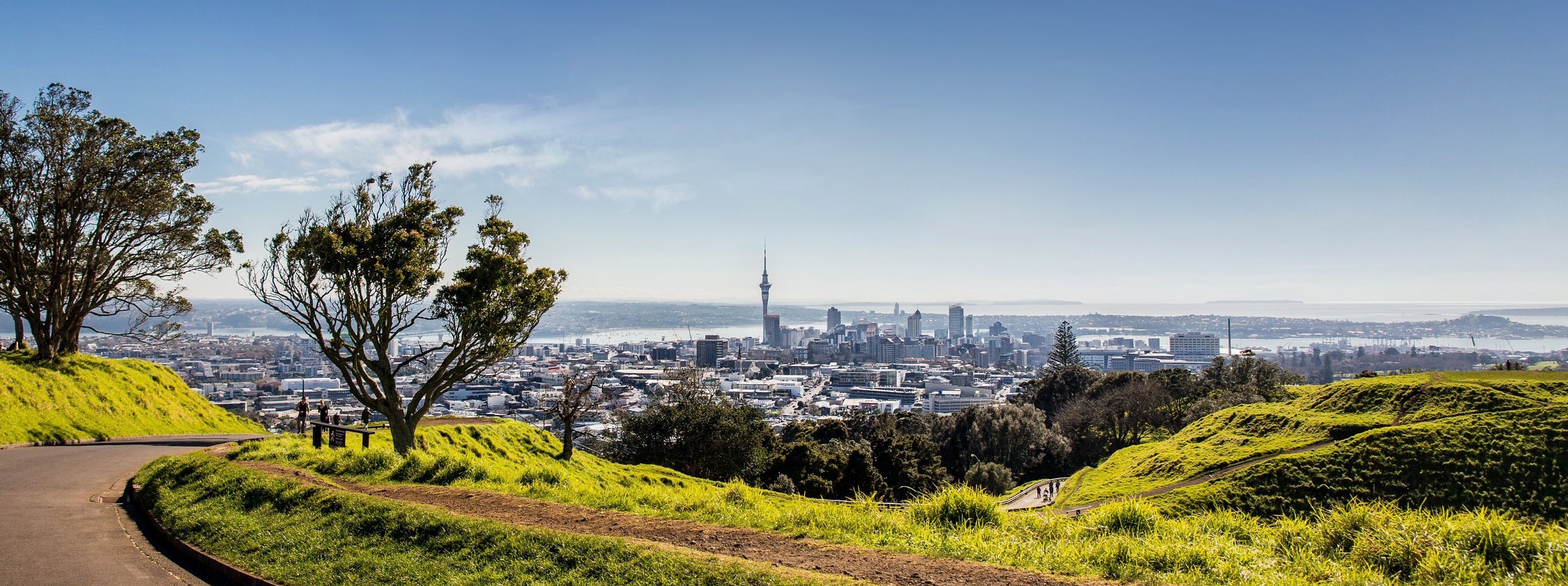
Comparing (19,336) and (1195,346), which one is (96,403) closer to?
(19,336)

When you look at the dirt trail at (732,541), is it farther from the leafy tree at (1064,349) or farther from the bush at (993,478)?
the leafy tree at (1064,349)

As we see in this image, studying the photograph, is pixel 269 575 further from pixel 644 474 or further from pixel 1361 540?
pixel 644 474

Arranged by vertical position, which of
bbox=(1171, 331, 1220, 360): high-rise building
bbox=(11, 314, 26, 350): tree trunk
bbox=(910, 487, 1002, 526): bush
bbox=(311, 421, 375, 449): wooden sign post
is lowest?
bbox=(1171, 331, 1220, 360): high-rise building

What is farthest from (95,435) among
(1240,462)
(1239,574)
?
(1240,462)

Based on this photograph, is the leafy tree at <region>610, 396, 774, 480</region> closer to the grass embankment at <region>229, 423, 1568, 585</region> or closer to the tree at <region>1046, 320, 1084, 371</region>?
the grass embankment at <region>229, 423, 1568, 585</region>

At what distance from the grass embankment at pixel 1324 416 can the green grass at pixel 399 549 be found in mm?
16046

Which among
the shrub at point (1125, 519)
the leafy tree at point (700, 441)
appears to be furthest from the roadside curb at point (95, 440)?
the leafy tree at point (700, 441)

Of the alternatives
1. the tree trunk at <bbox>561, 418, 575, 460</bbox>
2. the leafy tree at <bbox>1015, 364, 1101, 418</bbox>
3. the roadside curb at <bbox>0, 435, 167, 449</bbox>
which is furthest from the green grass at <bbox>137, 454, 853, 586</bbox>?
the leafy tree at <bbox>1015, 364, 1101, 418</bbox>

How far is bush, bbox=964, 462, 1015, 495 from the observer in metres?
32.5

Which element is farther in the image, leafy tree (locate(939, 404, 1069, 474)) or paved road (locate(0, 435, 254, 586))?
leafy tree (locate(939, 404, 1069, 474))

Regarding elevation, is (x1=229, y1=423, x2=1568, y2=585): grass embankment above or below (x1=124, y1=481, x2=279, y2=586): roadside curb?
above

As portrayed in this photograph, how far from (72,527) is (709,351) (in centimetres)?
15702

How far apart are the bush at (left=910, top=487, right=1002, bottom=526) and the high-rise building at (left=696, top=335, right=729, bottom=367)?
14960 centimetres

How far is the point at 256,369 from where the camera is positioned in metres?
63.9
